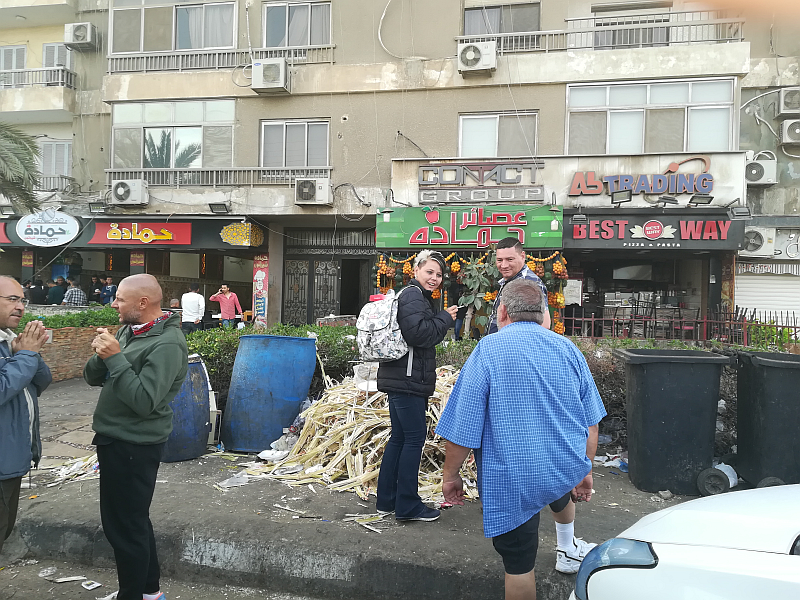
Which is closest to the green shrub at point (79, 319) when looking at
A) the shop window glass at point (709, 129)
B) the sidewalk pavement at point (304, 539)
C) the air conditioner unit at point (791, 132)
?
the sidewalk pavement at point (304, 539)

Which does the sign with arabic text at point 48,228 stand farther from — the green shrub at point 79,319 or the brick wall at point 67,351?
the brick wall at point 67,351

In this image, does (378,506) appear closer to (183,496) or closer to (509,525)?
(183,496)

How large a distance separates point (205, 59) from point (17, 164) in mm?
7686

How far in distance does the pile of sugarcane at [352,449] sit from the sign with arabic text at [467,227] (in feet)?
29.4

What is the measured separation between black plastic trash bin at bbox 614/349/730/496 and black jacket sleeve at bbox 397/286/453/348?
6.19 feet

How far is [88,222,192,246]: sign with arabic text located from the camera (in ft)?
53.1

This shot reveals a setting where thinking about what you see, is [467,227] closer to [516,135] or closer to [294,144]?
[516,135]

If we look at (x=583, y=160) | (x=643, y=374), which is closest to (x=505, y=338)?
(x=643, y=374)

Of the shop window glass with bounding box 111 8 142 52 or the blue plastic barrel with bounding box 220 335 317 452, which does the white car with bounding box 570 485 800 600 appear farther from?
the shop window glass with bounding box 111 8 142 52

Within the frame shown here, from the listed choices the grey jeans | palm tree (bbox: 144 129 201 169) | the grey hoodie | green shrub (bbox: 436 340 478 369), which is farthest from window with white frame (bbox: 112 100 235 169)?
the grey jeans

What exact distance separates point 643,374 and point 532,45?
1215 cm

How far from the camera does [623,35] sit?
46.6ft

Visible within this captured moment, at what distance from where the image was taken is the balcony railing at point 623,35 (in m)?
13.7

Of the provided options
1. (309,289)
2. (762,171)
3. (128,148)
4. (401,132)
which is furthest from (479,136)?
(128,148)
